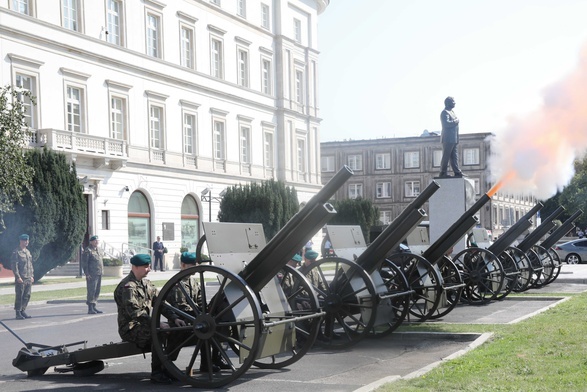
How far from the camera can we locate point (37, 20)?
1470 inches

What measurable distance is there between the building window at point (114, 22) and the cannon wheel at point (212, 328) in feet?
117

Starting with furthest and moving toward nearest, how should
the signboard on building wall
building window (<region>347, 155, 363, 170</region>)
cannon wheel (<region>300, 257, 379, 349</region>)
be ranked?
building window (<region>347, 155, 363, 170</region>)
the signboard on building wall
cannon wheel (<region>300, 257, 379, 349</region>)

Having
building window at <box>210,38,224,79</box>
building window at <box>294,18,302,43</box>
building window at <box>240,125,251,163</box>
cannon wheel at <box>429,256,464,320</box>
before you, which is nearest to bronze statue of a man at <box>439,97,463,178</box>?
cannon wheel at <box>429,256,464,320</box>

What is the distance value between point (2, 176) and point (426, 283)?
50.6ft

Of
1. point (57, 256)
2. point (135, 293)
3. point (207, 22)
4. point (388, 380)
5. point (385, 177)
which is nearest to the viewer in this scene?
point (388, 380)

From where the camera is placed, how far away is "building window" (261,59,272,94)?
57438 millimetres

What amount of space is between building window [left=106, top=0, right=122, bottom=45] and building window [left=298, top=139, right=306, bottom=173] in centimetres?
2144

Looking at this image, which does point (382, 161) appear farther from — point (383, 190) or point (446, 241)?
point (446, 241)

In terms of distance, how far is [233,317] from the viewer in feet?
27.8

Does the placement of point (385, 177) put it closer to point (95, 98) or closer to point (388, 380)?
point (95, 98)

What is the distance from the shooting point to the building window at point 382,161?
93.6m

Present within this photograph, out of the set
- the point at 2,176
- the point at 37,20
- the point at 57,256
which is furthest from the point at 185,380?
the point at 37,20

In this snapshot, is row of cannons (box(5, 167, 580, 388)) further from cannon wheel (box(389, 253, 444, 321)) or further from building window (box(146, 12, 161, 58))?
building window (box(146, 12, 161, 58))

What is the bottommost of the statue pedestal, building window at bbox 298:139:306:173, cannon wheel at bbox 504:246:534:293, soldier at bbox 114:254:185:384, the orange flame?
cannon wheel at bbox 504:246:534:293
